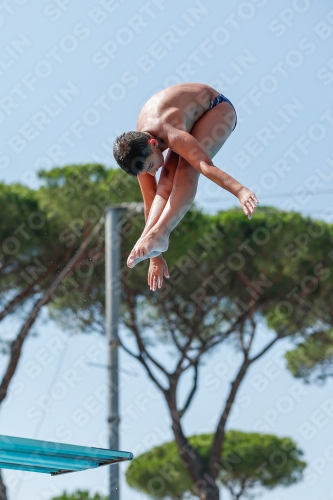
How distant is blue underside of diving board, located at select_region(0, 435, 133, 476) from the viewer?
15.5 ft

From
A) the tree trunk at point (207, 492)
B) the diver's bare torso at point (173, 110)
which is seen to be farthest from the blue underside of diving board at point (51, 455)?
the tree trunk at point (207, 492)

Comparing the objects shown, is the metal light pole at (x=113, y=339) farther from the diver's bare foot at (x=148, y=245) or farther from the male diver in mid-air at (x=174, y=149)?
the diver's bare foot at (x=148, y=245)

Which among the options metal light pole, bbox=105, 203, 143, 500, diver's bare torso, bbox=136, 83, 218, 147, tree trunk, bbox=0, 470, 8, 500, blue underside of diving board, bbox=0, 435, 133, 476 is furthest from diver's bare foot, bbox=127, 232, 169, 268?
tree trunk, bbox=0, 470, 8, 500

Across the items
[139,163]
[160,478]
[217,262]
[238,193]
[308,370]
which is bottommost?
[238,193]

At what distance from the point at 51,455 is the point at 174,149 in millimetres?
2048

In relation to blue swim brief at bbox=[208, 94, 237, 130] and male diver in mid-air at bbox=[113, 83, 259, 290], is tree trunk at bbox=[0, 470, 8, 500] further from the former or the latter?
blue swim brief at bbox=[208, 94, 237, 130]

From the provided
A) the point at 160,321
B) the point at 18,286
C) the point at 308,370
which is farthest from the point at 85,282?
the point at 308,370

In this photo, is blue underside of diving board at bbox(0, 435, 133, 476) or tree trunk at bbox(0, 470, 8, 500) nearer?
blue underside of diving board at bbox(0, 435, 133, 476)

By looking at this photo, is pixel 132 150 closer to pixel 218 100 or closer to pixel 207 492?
pixel 218 100

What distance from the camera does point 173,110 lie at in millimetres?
5137

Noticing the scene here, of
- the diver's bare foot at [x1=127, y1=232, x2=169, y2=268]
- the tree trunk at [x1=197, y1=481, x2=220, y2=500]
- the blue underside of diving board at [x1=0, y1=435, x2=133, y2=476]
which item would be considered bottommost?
the blue underside of diving board at [x1=0, y1=435, x2=133, y2=476]

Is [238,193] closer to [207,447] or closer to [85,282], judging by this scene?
[85,282]

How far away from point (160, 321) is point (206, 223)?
106 inches

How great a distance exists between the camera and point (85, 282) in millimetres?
17031
